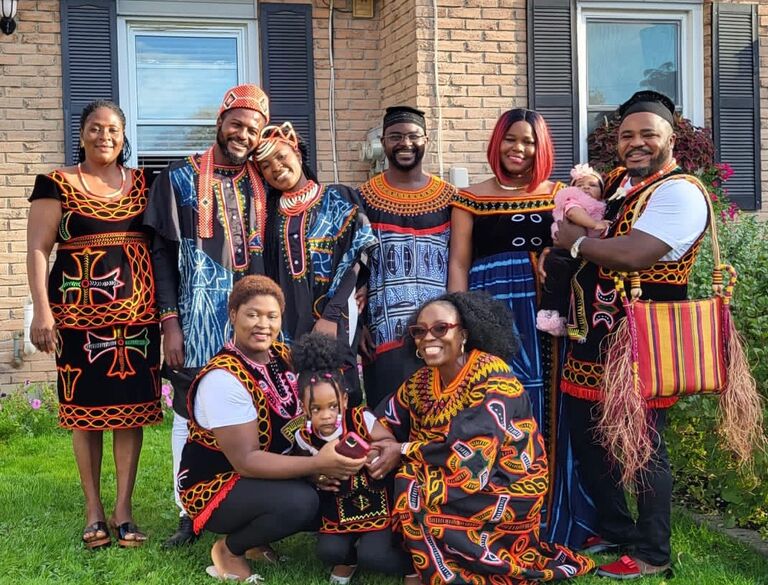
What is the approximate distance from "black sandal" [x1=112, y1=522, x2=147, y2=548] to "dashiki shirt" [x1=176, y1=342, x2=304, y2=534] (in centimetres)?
51

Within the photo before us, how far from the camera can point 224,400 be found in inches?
144

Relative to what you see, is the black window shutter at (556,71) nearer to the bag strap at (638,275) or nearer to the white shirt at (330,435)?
the bag strap at (638,275)

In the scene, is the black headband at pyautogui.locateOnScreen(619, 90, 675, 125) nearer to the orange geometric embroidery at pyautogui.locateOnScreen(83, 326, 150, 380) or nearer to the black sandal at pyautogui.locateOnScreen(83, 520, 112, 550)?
the orange geometric embroidery at pyautogui.locateOnScreen(83, 326, 150, 380)

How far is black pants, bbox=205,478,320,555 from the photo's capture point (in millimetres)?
3676

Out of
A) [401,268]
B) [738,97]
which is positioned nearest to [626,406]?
[401,268]

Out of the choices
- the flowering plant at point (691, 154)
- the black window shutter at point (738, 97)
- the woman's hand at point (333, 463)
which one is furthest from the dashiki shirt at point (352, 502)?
the black window shutter at point (738, 97)

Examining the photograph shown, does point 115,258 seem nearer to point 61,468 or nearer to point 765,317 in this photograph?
point 61,468

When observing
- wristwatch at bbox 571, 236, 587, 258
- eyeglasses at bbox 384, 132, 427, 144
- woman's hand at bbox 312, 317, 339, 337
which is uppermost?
eyeglasses at bbox 384, 132, 427, 144

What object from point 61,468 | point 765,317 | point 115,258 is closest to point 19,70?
point 61,468

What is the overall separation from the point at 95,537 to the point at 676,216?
113 inches

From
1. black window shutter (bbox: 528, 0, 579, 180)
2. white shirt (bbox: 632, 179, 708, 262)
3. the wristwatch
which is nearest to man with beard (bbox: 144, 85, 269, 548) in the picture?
the wristwatch

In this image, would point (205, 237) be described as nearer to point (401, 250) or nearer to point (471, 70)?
point (401, 250)

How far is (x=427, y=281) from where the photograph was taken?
4320mm

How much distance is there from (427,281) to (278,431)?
1.00m
